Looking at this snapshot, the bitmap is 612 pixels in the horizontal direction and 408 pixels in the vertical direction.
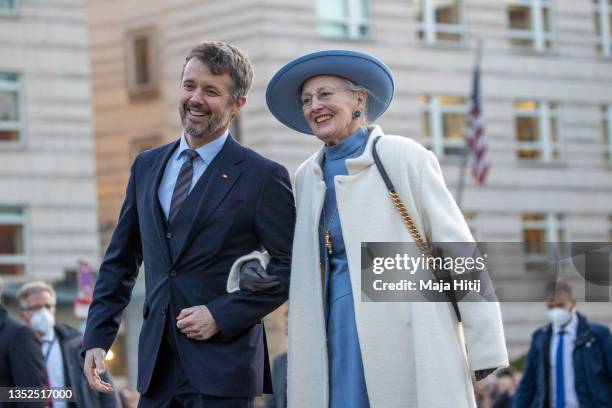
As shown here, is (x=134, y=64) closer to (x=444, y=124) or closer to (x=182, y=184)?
(x=444, y=124)

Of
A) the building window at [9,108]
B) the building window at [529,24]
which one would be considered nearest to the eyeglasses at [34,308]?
the building window at [9,108]

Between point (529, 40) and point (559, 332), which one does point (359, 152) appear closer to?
point (559, 332)

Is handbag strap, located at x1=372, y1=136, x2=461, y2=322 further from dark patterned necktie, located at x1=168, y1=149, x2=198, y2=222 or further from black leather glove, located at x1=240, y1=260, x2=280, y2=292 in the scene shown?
dark patterned necktie, located at x1=168, y1=149, x2=198, y2=222

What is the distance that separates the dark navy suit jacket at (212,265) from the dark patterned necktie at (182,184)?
0.14 ft

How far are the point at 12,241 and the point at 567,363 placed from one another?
23.1m

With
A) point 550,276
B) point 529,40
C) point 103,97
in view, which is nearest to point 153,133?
point 103,97

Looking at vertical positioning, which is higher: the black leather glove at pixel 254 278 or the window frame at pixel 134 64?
the window frame at pixel 134 64

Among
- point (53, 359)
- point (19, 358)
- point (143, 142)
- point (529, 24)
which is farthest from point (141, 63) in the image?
point (19, 358)

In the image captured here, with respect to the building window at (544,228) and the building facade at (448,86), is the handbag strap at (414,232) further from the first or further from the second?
the building window at (544,228)

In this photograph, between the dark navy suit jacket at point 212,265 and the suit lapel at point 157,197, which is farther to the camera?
the suit lapel at point 157,197

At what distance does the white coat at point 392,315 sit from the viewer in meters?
7.00

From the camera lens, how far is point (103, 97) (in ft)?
136

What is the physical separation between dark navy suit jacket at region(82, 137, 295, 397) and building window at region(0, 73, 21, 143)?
27.5 meters

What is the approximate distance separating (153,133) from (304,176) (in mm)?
32931
